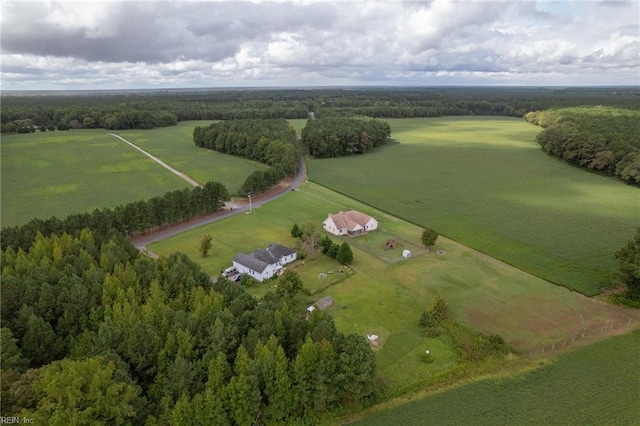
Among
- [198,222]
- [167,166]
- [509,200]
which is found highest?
[167,166]

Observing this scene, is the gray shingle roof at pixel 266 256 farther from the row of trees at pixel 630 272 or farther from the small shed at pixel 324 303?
the row of trees at pixel 630 272

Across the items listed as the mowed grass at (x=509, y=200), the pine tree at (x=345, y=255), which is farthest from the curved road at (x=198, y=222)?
the pine tree at (x=345, y=255)

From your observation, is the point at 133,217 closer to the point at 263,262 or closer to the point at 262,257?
the point at 262,257

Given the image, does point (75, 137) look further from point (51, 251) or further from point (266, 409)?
point (266, 409)

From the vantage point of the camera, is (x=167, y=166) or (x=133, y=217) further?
(x=167, y=166)

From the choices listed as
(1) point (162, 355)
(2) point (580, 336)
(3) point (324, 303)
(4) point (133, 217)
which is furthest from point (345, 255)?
(4) point (133, 217)

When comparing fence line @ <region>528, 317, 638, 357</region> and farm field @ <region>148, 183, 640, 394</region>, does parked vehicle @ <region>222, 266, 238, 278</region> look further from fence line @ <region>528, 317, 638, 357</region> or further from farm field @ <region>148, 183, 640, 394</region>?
fence line @ <region>528, 317, 638, 357</region>

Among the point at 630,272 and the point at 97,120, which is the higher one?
the point at 97,120
